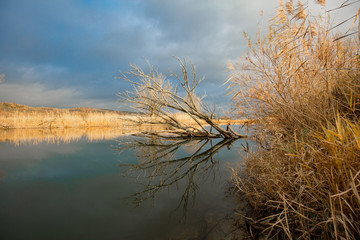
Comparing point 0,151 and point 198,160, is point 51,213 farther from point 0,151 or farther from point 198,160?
point 0,151

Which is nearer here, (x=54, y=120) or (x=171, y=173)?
(x=171, y=173)

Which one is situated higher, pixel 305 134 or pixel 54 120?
pixel 54 120

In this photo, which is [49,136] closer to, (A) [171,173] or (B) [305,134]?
(A) [171,173]

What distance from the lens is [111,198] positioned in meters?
2.66

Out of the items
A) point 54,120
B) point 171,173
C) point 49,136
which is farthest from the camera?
point 54,120

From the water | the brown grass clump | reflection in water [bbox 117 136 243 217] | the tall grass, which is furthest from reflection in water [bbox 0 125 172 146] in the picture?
the tall grass

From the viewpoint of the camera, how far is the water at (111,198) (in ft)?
6.22

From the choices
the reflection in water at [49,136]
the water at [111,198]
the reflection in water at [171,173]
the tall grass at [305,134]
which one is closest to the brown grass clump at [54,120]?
the reflection in water at [49,136]

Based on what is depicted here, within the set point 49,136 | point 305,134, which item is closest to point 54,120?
point 49,136

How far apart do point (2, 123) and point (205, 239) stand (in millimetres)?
18284

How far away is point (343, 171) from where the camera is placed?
1260mm

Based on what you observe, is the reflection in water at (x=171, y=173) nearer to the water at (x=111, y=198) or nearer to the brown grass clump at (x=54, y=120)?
the water at (x=111, y=198)

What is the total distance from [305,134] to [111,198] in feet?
8.76

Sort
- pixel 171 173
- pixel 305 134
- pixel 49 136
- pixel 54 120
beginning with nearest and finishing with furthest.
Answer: pixel 305 134 < pixel 171 173 < pixel 49 136 < pixel 54 120
